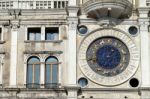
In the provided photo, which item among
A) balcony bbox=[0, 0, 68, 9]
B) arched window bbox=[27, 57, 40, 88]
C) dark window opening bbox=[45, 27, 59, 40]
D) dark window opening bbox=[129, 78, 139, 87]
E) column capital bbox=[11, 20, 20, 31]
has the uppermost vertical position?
balcony bbox=[0, 0, 68, 9]

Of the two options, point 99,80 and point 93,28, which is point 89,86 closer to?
point 99,80

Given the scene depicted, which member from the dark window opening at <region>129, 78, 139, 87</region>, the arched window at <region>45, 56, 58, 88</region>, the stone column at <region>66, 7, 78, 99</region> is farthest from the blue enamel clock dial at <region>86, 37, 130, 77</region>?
the arched window at <region>45, 56, 58, 88</region>

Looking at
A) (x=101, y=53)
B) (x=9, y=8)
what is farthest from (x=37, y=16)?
(x=101, y=53)

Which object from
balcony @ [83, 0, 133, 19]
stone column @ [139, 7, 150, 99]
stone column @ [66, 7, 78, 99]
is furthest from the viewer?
balcony @ [83, 0, 133, 19]

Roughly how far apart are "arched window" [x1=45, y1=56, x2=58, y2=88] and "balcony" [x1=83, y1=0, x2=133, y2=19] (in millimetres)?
3779

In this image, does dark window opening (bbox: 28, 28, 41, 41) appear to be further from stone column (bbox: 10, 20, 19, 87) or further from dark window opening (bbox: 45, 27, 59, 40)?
stone column (bbox: 10, 20, 19, 87)

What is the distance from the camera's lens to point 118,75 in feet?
130

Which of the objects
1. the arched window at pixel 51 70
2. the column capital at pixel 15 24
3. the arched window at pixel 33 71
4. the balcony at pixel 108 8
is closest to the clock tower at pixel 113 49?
the balcony at pixel 108 8

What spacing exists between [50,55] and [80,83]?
2678mm

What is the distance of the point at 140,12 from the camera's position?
131 feet

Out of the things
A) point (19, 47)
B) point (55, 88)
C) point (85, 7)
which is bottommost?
point (55, 88)

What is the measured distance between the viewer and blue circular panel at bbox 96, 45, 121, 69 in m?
39.7

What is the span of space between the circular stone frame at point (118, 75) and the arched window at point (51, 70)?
5.32 ft

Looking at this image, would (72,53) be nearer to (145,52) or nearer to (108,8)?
(108,8)
